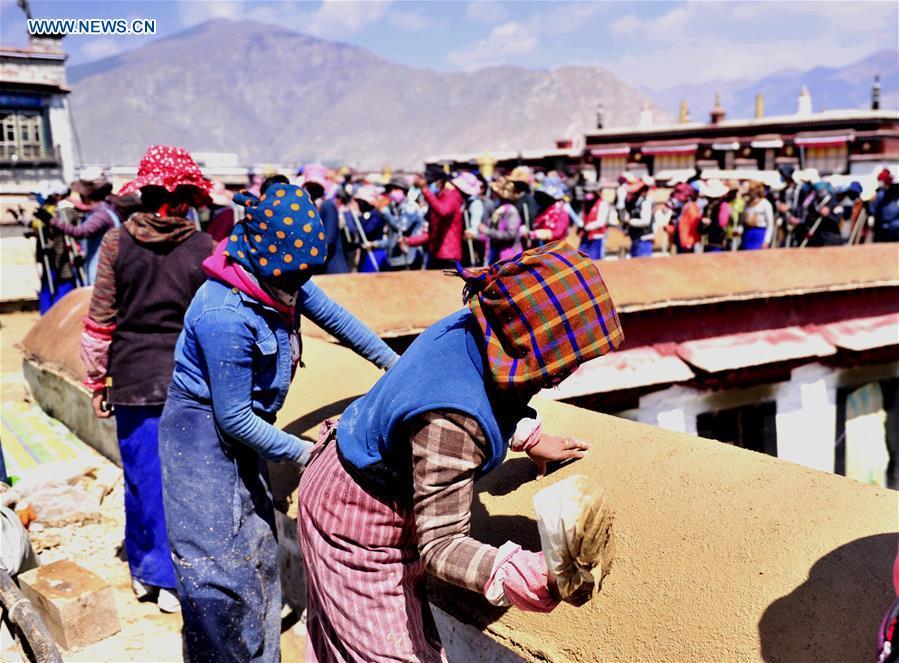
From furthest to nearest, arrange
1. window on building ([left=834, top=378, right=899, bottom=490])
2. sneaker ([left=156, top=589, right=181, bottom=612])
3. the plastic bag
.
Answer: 1. window on building ([left=834, top=378, right=899, bottom=490])
2. sneaker ([left=156, top=589, right=181, bottom=612])
3. the plastic bag

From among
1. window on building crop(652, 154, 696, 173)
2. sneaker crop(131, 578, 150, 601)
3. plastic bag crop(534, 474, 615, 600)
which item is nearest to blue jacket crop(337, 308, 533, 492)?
plastic bag crop(534, 474, 615, 600)

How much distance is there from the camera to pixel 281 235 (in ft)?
7.07

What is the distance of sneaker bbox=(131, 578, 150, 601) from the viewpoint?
3.56 metres

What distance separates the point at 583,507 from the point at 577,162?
30.9 m

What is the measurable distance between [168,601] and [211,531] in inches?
49.0

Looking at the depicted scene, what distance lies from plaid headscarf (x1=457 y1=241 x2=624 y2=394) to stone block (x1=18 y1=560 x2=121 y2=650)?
2.47 meters

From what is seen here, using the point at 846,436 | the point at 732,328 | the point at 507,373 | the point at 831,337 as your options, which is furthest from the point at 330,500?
the point at 846,436

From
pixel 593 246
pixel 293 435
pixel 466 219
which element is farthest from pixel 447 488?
pixel 593 246

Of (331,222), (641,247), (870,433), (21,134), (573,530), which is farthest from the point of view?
(21,134)

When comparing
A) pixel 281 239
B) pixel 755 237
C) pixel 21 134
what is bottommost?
pixel 755 237

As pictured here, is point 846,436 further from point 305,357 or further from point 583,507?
point 583,507

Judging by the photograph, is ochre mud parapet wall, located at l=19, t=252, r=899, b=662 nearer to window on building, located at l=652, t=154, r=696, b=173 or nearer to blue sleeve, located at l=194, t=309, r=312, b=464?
blue sleeve, located at l=194, t=309, r=312, b=464

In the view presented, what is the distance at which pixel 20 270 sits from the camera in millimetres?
13961

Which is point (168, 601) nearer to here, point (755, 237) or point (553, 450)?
point (553, 450)
